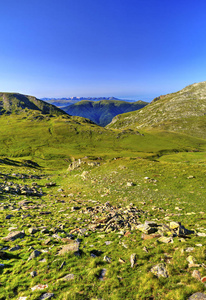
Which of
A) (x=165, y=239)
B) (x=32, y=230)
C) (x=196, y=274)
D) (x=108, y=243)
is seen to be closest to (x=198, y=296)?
(x=196, y=274)

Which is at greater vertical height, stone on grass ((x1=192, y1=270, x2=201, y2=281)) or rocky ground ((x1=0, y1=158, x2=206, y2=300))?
stone on grass ((x1=192, y1=270, x2=201, y2=281))

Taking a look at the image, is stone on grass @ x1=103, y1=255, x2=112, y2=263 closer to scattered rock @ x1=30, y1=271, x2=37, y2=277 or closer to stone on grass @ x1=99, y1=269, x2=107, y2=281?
stone on grass @ x1=99, y1=269, x2=107, y2=281

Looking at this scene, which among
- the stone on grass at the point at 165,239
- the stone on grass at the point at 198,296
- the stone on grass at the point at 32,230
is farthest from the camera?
the stone on grass at the point at 32,230

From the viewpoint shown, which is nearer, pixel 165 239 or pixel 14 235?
pixel 165 239

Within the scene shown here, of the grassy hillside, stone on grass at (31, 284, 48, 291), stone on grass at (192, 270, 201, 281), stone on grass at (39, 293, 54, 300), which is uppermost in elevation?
stone on grass at (192, 270, 201, 281)

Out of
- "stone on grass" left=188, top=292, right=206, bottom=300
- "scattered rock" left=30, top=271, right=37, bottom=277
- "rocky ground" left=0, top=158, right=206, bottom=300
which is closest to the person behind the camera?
"stone on grass" left=188, top=292, right=206, bottom=300

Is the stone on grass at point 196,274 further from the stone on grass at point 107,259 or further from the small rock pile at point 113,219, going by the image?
the small rock pile at point 113,219

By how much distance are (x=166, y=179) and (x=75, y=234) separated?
24416mm

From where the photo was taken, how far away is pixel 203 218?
16.1 m

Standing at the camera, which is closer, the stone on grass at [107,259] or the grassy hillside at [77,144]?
the stone on grass at [107,259]

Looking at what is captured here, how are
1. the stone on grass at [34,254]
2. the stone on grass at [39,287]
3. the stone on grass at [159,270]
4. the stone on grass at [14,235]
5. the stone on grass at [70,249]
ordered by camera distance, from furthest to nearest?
the stone on grass at [14,235]
the stone on grass at [70,249]
the stone on grass at [34,254]
the stone on grass at [159,270]
the stone on grass at [39,287]

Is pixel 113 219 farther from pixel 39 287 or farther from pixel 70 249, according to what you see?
pixel 39 287

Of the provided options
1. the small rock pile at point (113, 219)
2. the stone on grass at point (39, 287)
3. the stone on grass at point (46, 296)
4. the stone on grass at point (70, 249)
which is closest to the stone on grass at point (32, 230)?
the stone on grass at point (70, 249)

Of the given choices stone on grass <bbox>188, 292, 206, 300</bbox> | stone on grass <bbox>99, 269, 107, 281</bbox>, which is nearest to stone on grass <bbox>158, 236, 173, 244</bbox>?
stone on grass <bbox>188, 292, 206, 300</bbox>
